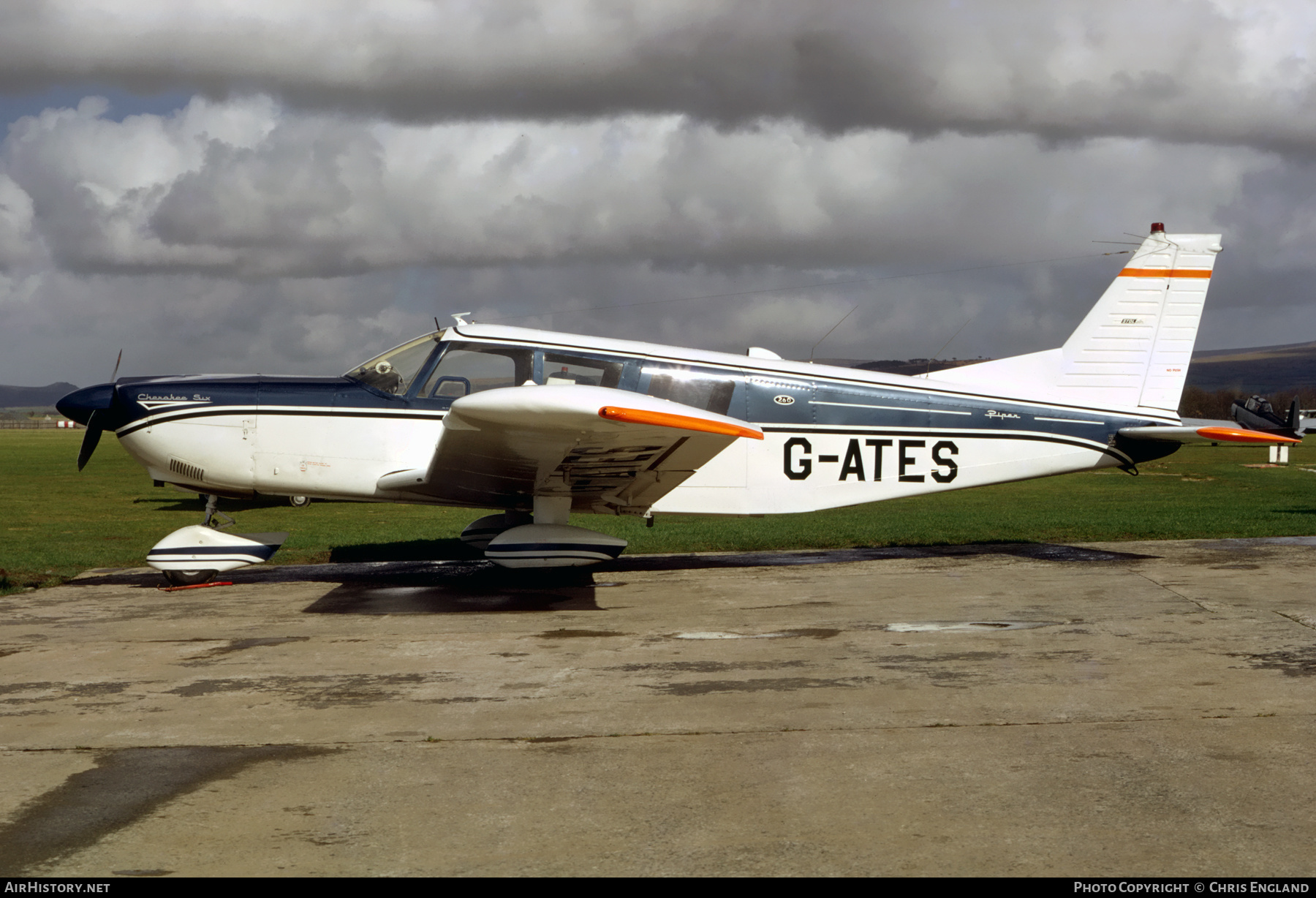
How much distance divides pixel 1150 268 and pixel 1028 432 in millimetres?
2098

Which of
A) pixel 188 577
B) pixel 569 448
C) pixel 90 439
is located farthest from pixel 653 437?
pixel 90 439

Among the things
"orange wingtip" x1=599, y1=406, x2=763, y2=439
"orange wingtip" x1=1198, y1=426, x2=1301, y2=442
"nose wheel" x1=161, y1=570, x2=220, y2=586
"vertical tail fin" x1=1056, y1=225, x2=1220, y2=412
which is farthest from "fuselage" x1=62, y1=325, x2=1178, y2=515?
"orange wingtip" x1=599, y1=406, x2=763, y2=439

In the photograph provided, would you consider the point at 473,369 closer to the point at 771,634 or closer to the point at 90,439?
the point at 90,439

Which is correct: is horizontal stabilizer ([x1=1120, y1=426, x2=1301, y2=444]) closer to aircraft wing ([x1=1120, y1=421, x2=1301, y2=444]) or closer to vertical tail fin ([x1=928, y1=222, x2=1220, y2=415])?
aircraft wing ([x1=1120, y1=421, x2=1301, y2=444])

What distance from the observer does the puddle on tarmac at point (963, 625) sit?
6.80 m

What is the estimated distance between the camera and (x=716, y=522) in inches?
597

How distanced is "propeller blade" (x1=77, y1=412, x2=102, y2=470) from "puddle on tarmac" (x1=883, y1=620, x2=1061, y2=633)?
6925 mm

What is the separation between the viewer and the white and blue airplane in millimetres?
8812

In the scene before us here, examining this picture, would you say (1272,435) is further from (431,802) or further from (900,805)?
(431,802)

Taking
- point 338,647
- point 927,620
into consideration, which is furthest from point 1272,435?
point 338,647

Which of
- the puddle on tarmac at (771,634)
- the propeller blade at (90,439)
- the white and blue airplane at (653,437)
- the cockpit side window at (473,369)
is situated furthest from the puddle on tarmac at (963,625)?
the propeller blade at (90,439)

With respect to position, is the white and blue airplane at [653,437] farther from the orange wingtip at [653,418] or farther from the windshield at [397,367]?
the orange wingtip at [653,418]

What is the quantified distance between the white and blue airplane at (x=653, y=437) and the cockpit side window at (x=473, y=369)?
2 cm

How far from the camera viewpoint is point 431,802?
3730 millimetres
